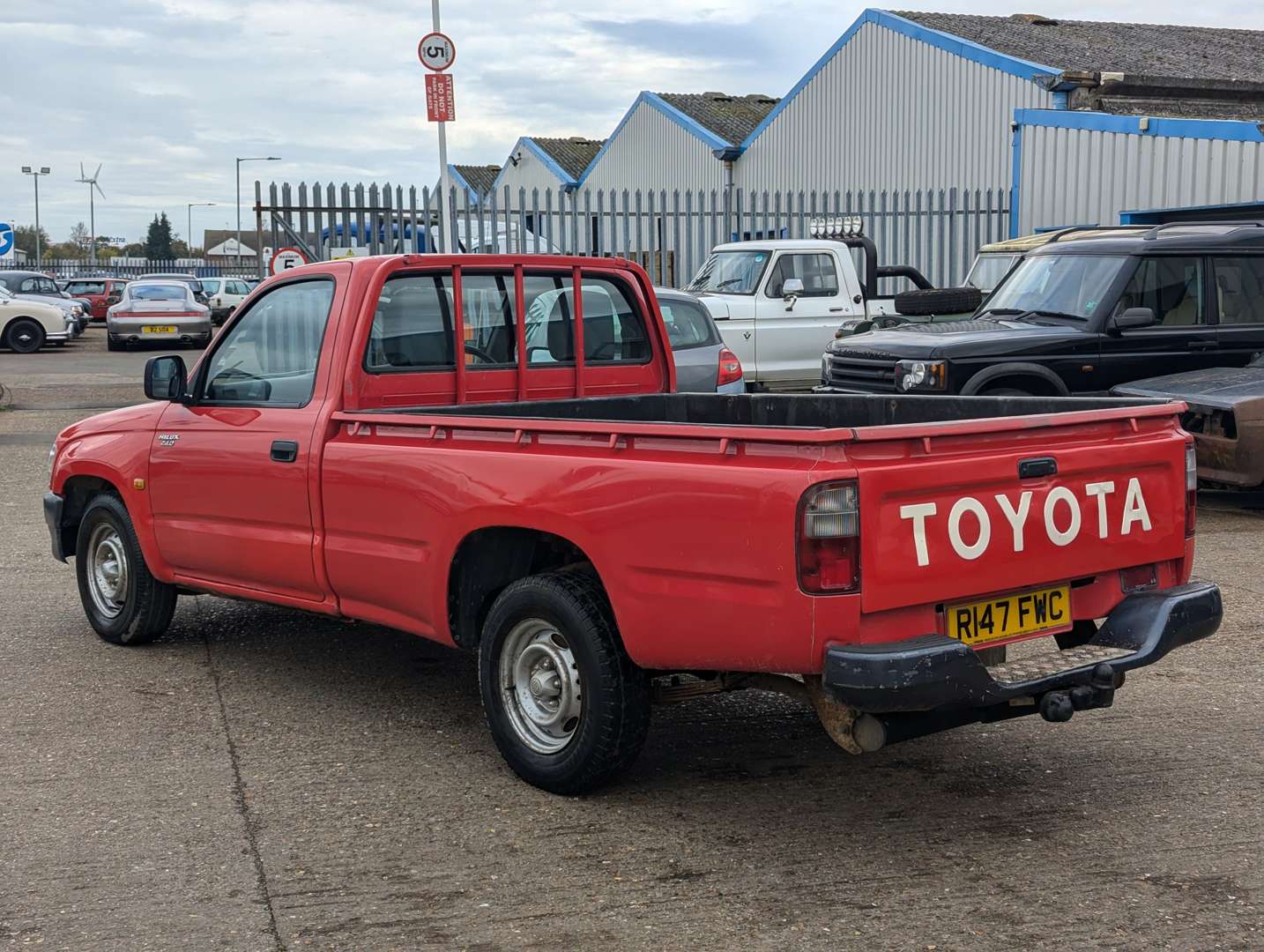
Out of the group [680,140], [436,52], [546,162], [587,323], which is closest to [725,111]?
[680,140]

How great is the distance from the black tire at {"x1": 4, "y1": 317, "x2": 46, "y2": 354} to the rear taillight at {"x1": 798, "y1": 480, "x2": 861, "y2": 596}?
31932mm

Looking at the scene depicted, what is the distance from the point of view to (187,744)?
214 inches

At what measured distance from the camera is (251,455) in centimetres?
598

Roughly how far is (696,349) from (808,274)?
4.71 m

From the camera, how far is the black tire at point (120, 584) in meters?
6.84

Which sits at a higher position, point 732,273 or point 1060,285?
point 732,273

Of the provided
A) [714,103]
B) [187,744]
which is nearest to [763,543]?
[187,744]

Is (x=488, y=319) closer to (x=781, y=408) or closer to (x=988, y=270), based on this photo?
(x=781, y=408)

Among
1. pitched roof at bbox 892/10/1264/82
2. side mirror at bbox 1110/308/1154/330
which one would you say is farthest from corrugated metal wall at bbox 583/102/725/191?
side mirror at bbox 1110/308/1154/330

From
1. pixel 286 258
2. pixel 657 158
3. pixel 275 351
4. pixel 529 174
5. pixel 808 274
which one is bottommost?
pixel 275 351

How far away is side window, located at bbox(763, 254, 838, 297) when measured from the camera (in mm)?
16719

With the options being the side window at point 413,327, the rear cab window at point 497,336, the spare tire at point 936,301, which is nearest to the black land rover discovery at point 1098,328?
the spare tire at point 936,301

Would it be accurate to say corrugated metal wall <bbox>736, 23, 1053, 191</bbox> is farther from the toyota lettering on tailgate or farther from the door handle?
the toyota lettering on tailgate

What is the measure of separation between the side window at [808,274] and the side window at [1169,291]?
5.89 metres
